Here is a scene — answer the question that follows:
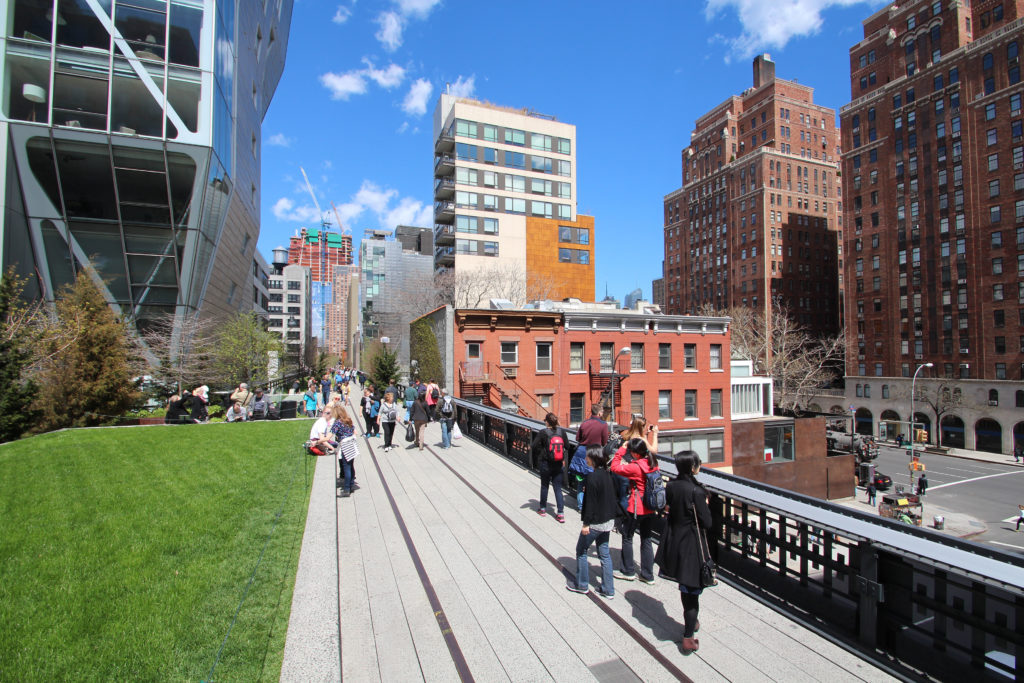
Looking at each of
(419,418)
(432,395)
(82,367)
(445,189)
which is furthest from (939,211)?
(82,367)

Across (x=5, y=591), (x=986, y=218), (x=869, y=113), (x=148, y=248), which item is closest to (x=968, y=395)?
(x=986, y=218)

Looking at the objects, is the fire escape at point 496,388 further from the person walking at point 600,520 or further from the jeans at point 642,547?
the person walking at point 600,520

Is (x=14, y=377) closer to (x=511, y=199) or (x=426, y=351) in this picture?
(x=426, y=351)

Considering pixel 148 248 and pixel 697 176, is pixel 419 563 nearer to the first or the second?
pixel 148 248

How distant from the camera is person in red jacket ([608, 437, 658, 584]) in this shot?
19.9ft

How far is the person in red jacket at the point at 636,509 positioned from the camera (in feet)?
19.9

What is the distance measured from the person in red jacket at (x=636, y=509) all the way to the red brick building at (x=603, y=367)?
2115 cm

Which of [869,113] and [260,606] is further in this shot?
[869,113]

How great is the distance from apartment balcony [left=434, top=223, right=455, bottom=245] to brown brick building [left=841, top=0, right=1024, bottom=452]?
62.4m

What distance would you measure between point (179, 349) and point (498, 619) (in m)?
33.3

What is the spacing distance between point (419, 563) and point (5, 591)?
15.5 feet

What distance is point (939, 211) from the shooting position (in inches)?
2564

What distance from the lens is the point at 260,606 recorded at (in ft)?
18.9

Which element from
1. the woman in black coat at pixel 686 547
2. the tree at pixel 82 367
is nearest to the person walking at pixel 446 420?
the woman in black coat at pixel 686 547
